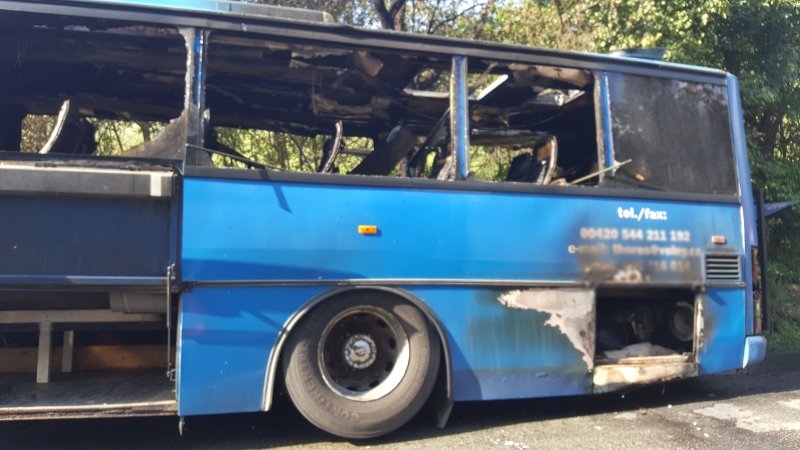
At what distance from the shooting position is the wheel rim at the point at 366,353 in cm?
422

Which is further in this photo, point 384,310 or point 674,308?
point 674,308

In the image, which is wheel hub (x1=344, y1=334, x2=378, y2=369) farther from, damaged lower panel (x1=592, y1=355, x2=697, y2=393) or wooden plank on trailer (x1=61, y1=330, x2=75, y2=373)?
wooden plank on trailer (x1=61, y1=330, x2=75, y2=373)

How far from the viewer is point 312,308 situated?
408 cm

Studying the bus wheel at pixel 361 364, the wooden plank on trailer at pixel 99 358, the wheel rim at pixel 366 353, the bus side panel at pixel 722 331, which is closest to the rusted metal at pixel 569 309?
the bus wheel at pixel 361 364

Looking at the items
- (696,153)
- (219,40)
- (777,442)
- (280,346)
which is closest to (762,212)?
(696,153)

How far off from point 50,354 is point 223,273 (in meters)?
1.56

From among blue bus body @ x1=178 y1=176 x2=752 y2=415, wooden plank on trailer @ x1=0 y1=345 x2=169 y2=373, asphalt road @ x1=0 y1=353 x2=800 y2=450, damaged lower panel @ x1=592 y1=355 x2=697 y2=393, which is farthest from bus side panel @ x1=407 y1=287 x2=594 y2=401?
wooden plank on trailer @ x1=0 y1=345 x2=169 y2=373

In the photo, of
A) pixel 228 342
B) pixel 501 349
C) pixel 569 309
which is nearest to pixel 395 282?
pixel 501 349

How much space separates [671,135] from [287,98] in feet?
10.9

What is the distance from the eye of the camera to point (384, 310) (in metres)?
4.20

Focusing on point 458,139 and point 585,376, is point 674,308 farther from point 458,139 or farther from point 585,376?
point 458,139

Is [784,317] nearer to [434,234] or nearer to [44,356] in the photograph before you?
[434,234]

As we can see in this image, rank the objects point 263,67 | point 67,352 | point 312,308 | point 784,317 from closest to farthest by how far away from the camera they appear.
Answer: point 312,308 → point 67,352 → point 263,67 → point 784,317

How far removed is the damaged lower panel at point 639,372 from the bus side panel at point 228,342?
226 centimetres
